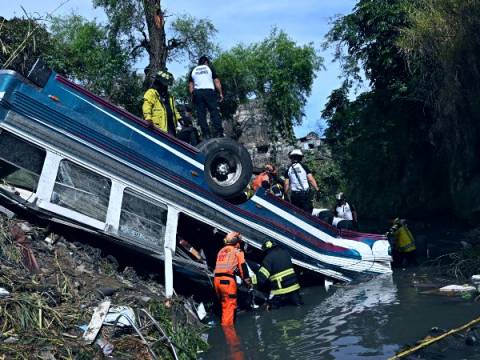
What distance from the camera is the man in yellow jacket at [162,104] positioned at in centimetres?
880

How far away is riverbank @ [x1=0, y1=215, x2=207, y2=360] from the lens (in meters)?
5.86

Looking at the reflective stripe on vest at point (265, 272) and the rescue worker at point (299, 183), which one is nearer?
the reflective stripe on vest at point (265, 272)

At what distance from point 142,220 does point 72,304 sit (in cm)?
169

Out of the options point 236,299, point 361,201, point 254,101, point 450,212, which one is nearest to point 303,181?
point 236,299

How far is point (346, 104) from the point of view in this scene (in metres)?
20.0

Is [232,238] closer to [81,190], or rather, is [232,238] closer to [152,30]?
[81,190]

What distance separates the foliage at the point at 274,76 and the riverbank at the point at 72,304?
16353 mm

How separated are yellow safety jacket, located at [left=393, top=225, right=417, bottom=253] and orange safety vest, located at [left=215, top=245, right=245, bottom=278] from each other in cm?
454

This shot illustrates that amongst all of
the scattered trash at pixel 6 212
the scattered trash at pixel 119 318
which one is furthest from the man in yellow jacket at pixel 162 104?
the scattered trash at pixel 119 318

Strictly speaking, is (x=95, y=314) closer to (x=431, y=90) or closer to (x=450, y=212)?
(x=431, y=90)

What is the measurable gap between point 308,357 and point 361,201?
12296mm

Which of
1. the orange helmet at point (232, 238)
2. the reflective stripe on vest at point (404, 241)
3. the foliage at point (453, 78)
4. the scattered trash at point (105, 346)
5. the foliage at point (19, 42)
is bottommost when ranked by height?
the scattered trash at point (105, 346)

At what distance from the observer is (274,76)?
956 inches

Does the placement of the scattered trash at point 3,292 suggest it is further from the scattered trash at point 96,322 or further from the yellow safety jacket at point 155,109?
the yellow safety jacket at point 155,109
